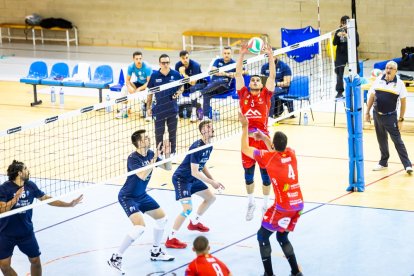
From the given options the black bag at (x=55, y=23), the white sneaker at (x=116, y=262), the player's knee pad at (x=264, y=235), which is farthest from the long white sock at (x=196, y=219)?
the black bag at (x=55, y=23)

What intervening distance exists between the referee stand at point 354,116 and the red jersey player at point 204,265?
6.92 metres

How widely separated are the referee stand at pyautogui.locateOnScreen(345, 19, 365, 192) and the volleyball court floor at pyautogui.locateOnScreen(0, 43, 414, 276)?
34cm

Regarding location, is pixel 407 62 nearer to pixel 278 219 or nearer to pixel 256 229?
pixel 256 229

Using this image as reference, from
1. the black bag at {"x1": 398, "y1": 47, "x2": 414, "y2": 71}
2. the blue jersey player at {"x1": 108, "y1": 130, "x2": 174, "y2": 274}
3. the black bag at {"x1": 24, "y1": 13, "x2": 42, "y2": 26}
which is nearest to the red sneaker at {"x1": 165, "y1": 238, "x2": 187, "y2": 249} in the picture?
the blue jersey player at {"x1": 108, "y1": 130, "x2": 174, "y2": 274}

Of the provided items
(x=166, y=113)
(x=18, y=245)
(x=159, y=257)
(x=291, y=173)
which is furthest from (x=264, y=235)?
(x=166, y=113)

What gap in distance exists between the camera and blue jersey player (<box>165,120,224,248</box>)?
14.6 meters

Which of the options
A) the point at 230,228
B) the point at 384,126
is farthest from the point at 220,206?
the point at 384,126

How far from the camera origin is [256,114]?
14836mm

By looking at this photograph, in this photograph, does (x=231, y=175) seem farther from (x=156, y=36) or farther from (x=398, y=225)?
(x=156, y=36)

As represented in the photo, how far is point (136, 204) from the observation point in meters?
13.8

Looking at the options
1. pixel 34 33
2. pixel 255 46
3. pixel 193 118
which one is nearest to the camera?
pixel 255 46

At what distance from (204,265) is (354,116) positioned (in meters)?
7.11

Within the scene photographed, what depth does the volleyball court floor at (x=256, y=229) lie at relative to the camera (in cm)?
1392

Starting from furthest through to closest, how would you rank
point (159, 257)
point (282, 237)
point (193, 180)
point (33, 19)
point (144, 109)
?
point (33, 19)
point (144, 109)
point (193, 180)
point (159, 257)
point (282, 237)
